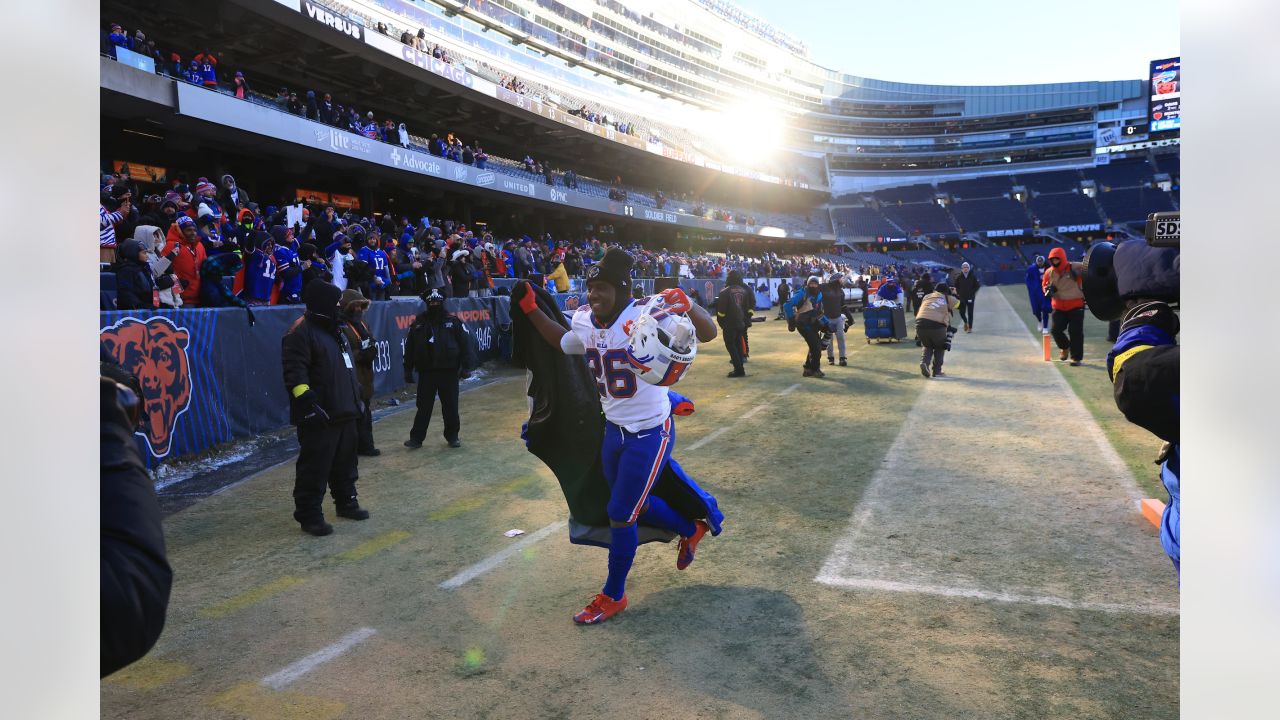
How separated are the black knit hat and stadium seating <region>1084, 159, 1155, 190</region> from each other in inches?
3097

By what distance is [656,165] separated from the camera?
162 feet

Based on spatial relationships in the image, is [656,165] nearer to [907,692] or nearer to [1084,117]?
[907,692]

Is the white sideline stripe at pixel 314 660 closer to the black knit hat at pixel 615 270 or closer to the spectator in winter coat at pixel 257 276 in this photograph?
the black knit hat at pixel 615 270

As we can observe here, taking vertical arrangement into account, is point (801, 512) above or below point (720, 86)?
below

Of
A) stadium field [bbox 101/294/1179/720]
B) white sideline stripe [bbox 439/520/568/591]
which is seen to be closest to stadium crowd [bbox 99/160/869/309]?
stadium field [bbox 101/294/1179/720]

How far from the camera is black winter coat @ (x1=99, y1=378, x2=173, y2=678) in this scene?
1206 mm

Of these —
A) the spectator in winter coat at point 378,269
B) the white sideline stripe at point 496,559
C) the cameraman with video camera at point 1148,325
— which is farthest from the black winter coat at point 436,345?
the cameraman with video camera at point 1148,325

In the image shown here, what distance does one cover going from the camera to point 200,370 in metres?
8.59

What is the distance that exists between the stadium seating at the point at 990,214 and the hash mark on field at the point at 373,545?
7234 cm

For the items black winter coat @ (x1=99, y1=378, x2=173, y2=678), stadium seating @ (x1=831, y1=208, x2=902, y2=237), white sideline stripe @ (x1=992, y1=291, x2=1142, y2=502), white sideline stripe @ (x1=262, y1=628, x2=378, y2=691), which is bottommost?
white sideline stripe @ (x1=262, y1=628, x2=378, y2=691)

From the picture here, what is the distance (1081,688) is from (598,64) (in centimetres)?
6159

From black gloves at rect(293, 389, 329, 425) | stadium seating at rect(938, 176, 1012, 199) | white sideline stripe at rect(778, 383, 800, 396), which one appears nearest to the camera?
black gloves at rect(293, 389, 329, 425)

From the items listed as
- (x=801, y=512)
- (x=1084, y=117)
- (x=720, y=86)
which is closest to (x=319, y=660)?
(x=801, y=512)

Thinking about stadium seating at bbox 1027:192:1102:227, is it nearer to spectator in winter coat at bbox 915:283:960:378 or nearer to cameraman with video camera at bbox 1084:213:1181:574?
spectator in winter coat at bbox 915:283:960:378
